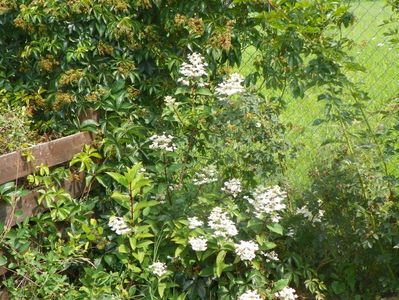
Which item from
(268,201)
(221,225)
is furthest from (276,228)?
(221,225)

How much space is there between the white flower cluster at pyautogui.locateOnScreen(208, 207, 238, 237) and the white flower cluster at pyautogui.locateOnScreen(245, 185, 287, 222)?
17cm

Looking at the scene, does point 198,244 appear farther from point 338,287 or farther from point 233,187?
point 338,287

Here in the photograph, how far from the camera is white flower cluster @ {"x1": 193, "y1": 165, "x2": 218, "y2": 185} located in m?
3.89

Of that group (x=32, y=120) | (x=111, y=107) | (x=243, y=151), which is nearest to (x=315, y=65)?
(x=243, y=151)

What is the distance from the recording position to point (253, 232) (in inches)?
149

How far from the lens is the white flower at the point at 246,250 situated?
3496 millimetres

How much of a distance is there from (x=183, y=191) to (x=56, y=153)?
78 centimetres

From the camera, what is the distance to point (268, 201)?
3609mm

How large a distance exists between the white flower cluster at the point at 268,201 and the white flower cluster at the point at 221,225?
167 millimetres

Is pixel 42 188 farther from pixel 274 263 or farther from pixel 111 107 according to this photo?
pixel 274 263

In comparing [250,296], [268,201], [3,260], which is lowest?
[3,260]

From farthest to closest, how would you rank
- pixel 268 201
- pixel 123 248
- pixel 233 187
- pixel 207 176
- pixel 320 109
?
1. pixel 320 109
2. pixel 207 176
3. pixel 233 187
4. pixel 123 248
5. pixel 268 201

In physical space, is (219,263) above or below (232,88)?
below

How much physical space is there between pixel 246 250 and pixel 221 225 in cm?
18
